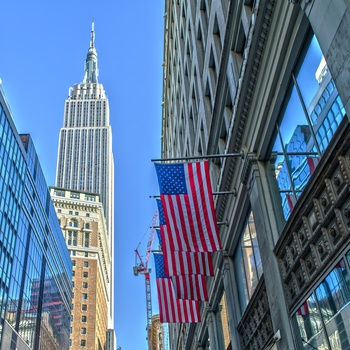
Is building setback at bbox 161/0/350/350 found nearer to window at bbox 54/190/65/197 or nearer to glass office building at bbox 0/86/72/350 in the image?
glass office building at bbox 0/86/72/350

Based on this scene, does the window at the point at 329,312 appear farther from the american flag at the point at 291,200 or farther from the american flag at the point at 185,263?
the american flag at the point at 185,263

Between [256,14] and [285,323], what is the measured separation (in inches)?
353

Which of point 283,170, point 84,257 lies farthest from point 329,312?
point 84,257

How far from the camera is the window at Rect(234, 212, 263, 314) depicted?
58.0ft

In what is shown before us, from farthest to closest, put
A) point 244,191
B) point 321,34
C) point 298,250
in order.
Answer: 1. point 244,191
2. point 298,250
3. point 321,34

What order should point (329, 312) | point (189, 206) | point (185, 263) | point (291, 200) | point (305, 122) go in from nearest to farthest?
point (329, 312) → point (305, 122) → point (291, 200) → point (189, 206) → point (185, 263)

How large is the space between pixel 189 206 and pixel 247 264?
4121 millimetres

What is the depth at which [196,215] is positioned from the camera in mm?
16719

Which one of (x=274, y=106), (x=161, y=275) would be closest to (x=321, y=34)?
(x=274, y=106)

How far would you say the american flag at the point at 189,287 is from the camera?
21641 millimetres

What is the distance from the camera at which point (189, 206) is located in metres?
16.7

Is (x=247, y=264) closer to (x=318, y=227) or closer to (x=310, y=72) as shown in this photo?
(x=318, y=227)

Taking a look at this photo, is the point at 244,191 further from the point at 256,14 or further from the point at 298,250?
the point at 256,14

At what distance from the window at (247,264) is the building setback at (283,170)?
0.14 feet
